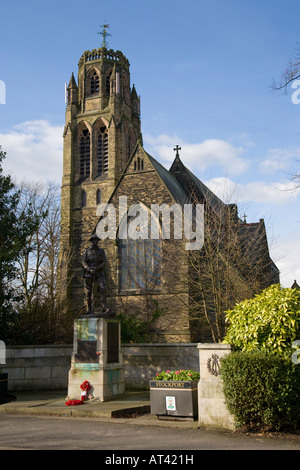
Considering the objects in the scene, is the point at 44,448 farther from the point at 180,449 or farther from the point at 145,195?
the point at 145,195

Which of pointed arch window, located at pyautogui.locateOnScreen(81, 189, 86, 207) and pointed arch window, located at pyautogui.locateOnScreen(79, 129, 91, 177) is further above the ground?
pointed arch window, located at pyautogui.locateOnScreen(79, 129, 91, 177)

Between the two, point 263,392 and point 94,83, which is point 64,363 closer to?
point 263,392

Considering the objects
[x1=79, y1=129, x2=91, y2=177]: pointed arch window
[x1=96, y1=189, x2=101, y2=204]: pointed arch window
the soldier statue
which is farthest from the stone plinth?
[x1=79, y1=129, x2=91, y2=177]: pointed arch window

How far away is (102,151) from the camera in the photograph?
131ft

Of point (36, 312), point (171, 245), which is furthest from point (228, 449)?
point (171, 245)

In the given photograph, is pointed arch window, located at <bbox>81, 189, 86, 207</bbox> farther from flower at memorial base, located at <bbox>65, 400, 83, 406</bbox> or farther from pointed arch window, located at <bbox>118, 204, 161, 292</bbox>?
flower at memorial base, located at <bbox>65, 400, 83, 406</bbox>

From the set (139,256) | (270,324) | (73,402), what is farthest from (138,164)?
(270,324)

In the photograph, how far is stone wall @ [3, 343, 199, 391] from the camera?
1395 centimetres

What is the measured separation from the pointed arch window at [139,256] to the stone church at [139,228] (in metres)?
0.06

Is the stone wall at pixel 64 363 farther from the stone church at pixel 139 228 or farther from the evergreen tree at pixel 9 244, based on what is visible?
the stone church at pixel 139 228

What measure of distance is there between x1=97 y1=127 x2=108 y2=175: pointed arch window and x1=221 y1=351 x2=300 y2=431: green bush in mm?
32691

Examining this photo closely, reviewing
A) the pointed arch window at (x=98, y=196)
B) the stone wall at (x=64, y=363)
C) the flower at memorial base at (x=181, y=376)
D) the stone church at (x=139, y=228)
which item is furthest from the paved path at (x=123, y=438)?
the pointed arch window at (x=98, y=196)

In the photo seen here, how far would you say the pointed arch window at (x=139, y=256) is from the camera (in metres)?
27.1

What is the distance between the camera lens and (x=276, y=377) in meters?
7.70
